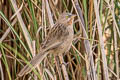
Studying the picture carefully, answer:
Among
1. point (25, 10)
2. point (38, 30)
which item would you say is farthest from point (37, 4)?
point (38, 30)

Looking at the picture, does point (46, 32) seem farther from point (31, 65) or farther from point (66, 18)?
point (31, 65)

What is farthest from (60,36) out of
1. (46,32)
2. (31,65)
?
(31,65)

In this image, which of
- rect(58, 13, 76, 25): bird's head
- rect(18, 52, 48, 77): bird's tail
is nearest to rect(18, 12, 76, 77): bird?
rect(58, 13, 76, 25): bird's head

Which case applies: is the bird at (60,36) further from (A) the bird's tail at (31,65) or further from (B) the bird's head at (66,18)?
(A) the bird's tail at (31,65)

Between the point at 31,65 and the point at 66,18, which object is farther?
the point at 66,18

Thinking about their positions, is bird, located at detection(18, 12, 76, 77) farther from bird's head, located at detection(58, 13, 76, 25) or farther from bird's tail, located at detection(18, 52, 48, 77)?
bird's tail, located at detection(18, 52, 48, 77)

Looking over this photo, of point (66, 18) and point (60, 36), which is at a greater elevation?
point (66, 18)

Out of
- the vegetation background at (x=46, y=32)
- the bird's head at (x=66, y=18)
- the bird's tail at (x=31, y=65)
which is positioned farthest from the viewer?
the bird's head at (x=66, y=18)

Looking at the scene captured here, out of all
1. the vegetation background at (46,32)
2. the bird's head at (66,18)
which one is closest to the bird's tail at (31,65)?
the vegetation background at (46,32)

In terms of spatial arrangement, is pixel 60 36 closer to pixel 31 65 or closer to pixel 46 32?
pixel 46 32

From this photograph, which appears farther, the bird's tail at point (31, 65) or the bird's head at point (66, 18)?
the bird's head at point (66, 18)

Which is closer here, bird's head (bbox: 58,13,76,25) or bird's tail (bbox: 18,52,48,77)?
bird's tail (bbox: 18,52,48,77)

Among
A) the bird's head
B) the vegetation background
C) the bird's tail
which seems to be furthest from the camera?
the bird's head

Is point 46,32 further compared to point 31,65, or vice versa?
point 46,32
